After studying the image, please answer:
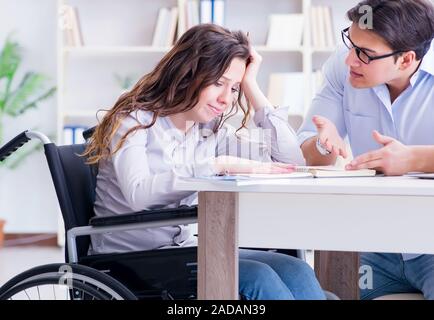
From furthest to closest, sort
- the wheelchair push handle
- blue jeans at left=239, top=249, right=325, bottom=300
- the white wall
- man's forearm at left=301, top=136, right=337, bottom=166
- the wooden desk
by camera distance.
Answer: the white wall
man's forearm at left=301, top=136, right=337, bottom=166
the wheelchair push handle
blue jeans at left=239, top=249, right=325, bottom=300
the wooden desk

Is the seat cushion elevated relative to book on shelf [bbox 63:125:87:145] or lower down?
elevated

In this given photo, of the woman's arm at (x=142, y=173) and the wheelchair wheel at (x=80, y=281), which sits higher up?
the woman's arm at (x=142, y=173)

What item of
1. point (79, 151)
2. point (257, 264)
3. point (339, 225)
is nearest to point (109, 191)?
point (79, 151)

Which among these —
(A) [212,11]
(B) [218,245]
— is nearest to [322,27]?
(A) [212,11]

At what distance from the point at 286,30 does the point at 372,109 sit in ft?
9.45

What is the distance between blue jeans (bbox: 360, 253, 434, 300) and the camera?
195 cm

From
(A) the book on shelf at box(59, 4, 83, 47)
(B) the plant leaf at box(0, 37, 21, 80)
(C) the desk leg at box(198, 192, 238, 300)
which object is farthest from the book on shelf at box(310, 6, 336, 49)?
(C) the desk leg at box(198, 192, 238, 300)

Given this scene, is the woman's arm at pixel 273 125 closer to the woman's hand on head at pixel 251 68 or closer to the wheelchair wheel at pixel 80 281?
the woman's hand on head at pixel 251 68

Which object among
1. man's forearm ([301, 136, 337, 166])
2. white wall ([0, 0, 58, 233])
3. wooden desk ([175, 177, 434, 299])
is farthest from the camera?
white wall ([0, 0, 58, 233])

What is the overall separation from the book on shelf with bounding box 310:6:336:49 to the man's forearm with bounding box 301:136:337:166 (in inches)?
111

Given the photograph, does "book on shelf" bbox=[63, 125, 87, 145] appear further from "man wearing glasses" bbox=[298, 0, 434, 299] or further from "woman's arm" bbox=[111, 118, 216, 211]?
"woman's arm" bbox=[111, 118, 216, 211]

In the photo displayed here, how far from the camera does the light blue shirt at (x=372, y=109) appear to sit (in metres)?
2.17

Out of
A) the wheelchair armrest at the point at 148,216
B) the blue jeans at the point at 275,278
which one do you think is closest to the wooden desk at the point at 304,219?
the wheelchair armrest at the point at 148,216
